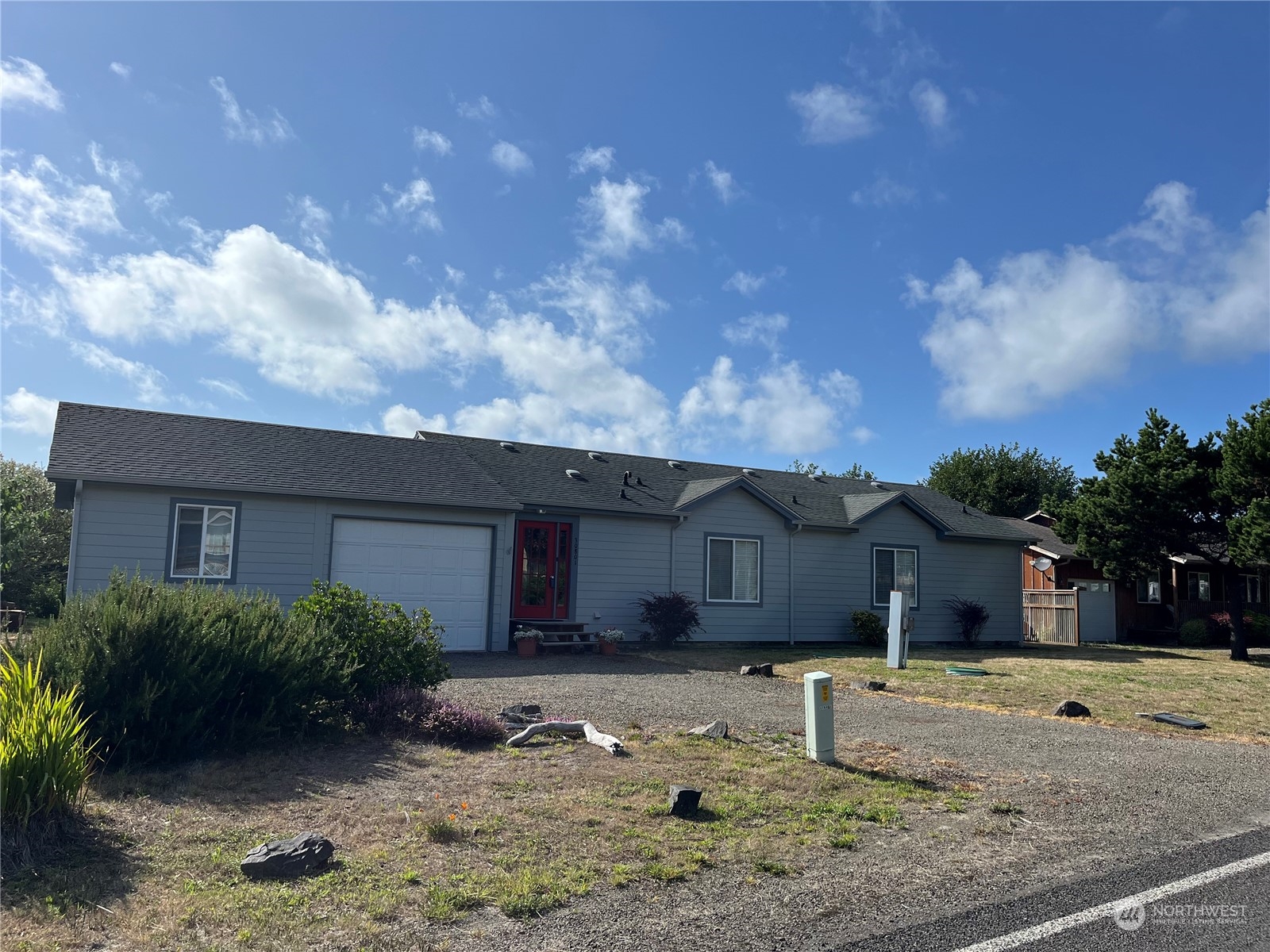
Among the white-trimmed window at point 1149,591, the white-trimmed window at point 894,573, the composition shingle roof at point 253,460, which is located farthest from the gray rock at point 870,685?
the white-trimmed window at point 1149,591

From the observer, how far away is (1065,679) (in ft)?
49.6

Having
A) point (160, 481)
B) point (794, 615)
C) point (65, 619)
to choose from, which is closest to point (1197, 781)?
point (65, 619)

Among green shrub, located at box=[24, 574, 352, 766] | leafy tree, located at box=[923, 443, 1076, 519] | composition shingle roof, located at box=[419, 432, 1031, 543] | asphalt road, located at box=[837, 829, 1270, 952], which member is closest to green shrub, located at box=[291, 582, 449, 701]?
green shrub, located at box=[24, 574, 352, 766]

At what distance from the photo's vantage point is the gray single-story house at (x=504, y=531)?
1471 cm

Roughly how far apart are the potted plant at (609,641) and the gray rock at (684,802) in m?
10.9

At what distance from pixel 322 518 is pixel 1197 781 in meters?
13.0

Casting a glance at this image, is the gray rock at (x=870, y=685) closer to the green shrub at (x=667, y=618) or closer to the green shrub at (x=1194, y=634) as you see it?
the green shrub at (x=667, y=618)

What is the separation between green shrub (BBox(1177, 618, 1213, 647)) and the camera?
94.5 ft

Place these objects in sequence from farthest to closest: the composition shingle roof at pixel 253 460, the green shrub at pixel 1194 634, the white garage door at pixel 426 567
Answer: the green shrub at pixel 1194 634, the white garage door at pixel 426 567, the composition shingle roof at pixel 253 460

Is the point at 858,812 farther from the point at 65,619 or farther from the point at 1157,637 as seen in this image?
the point at 1157,637

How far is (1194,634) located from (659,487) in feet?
65.0

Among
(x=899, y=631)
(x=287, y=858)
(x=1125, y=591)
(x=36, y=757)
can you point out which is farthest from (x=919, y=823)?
(x=1125, y=591)

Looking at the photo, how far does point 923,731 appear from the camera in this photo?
31.4 feet

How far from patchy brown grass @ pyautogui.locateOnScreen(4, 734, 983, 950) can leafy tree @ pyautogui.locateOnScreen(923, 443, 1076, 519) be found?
153ft
